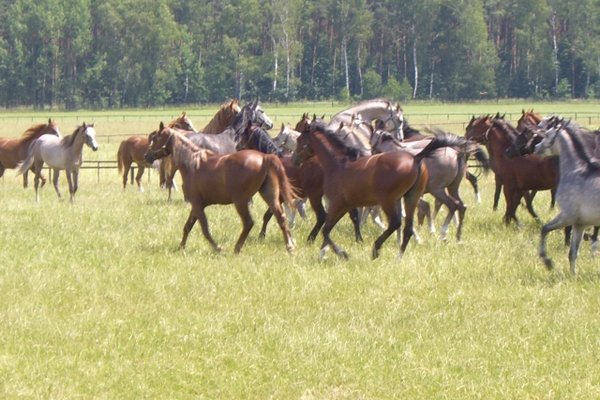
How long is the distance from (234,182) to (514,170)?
5.09 meters

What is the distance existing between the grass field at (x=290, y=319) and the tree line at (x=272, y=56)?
245 ft

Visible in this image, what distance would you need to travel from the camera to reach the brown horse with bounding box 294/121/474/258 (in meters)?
13.2

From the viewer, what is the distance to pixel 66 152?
22234 millimetres

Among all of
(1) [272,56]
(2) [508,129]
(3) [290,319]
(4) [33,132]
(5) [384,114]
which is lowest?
(3) [290,319]

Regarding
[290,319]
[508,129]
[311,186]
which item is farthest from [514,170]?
[290,319]

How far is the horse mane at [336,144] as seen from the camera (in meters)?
13.9

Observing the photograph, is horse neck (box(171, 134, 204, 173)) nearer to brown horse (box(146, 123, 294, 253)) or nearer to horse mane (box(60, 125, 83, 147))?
brown horse (box(146, 123, 294, 253))

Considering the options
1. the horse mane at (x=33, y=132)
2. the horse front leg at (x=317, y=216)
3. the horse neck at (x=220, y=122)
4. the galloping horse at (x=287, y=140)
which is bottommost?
the horse front leg at (x=317, y=216)

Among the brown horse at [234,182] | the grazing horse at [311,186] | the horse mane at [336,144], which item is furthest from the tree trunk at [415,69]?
the brown horse at [234,182]

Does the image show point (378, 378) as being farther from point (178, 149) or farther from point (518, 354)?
point (178, 149)

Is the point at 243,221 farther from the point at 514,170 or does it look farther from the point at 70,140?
the point at 70,140

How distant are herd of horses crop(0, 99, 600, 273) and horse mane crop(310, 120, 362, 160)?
0.05 ft

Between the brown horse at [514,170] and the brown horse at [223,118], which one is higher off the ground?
the brown horse at [223,118]

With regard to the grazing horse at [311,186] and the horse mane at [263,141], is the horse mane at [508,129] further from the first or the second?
the horse mane at [263,141]
